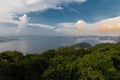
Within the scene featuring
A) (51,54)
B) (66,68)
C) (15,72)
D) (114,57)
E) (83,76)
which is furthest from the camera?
(51,54)

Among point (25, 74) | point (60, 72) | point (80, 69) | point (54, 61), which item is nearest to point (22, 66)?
point (25, 74)

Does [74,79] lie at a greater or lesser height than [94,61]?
lesser

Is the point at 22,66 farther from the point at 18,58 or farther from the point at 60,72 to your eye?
the point at 60,72

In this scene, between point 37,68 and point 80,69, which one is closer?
point 80,69

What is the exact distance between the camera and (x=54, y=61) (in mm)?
26859

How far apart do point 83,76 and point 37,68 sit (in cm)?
777

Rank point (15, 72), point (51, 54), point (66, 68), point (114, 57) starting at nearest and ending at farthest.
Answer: point (66, 68), point (15, 72), point (114, 57), point (51, 54)

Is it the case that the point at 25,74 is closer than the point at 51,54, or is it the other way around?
the point at 25,74

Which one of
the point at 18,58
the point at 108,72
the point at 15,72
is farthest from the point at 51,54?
the point at 108,72

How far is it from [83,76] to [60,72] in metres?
2.76

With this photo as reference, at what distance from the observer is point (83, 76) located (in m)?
22.2

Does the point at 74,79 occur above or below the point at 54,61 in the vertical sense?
below

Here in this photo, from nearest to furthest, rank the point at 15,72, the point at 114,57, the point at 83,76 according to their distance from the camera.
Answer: the point at 83,76, the point at 15,72, the point at 114,57

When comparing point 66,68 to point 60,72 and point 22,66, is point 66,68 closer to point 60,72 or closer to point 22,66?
point 60,72
